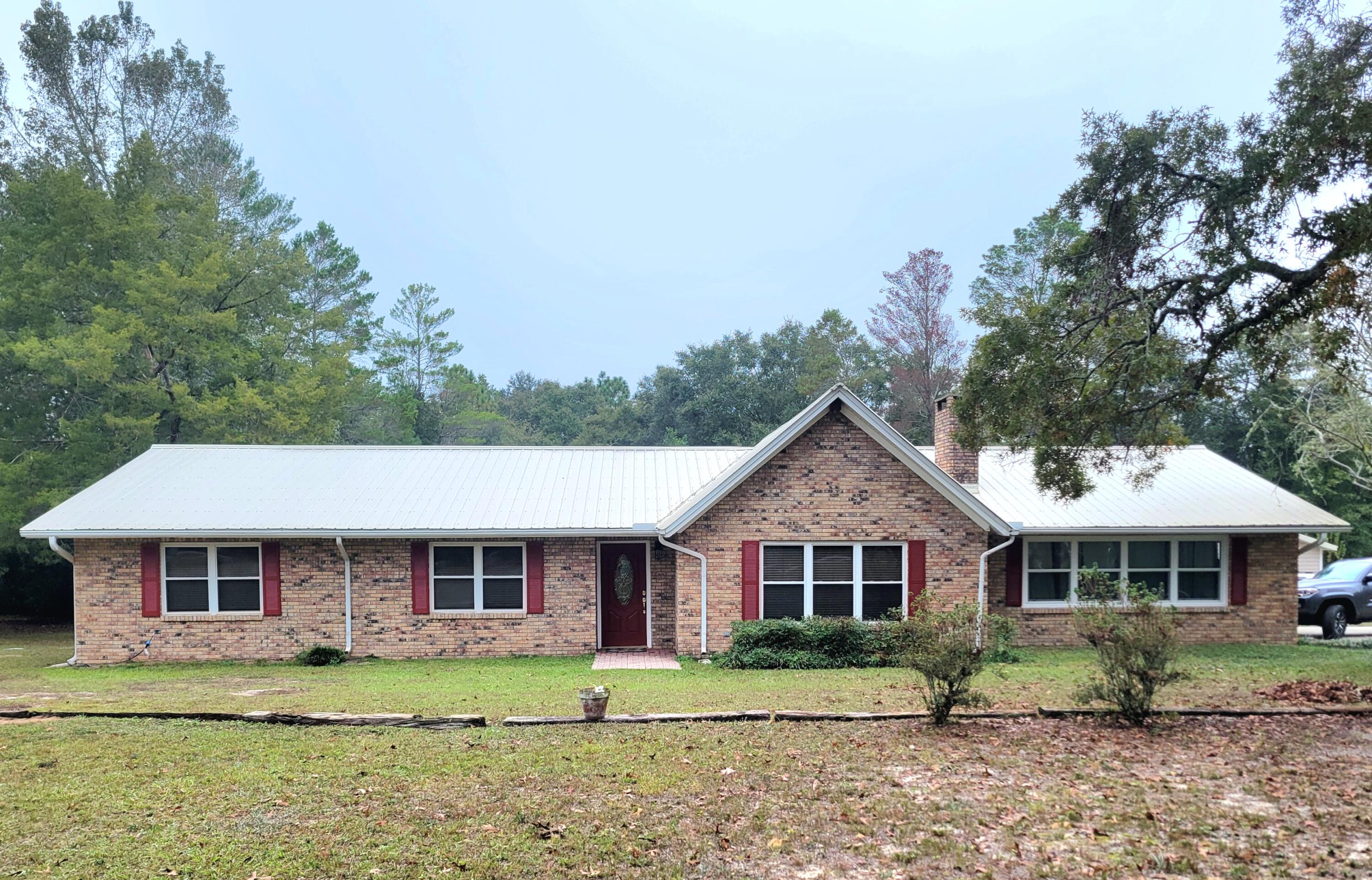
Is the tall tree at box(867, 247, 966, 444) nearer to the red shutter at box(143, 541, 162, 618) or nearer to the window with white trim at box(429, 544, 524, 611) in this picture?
the window with white trim at box(429, 544, 524, 611)

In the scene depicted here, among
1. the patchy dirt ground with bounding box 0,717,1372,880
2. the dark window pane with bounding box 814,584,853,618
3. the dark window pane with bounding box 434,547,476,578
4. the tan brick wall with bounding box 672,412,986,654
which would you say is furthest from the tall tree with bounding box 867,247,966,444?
the patchy dirt ground with bounding box 0,717,1372,880

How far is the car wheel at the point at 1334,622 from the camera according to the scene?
60.5 ft

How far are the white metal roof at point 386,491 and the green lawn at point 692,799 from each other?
5.69 metres

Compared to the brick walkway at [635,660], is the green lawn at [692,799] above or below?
above

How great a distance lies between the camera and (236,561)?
1595 centimetres

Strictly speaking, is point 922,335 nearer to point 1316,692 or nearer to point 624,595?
point 624,595

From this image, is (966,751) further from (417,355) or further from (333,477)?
(417,355)

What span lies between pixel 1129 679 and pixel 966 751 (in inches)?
84.9

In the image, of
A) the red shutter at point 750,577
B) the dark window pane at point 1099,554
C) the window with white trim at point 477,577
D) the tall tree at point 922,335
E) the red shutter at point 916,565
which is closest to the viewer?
the red shutter at point 750,577

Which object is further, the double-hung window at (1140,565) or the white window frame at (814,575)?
the double-hung window at (1140,565)

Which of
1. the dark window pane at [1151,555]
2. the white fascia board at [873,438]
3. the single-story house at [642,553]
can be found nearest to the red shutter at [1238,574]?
the single-story house at [642,553]

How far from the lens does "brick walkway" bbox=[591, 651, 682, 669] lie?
47.1 feet

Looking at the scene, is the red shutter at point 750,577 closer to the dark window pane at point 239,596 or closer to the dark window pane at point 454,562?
the dark window pane at point 454,562

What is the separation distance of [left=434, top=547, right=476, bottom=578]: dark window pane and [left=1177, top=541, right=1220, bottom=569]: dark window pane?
13745 mm
